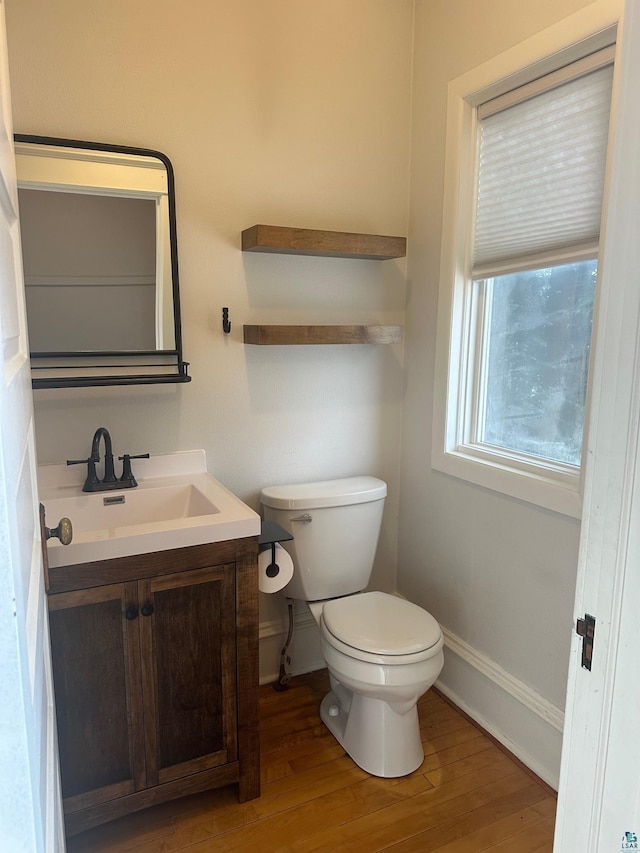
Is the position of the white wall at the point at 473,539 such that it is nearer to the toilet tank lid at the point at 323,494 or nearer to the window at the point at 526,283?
the window at the point at 526,283

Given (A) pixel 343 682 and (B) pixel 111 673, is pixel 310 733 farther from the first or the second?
(B) pixel 111 673

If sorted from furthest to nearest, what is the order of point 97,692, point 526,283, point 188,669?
1. point 526,283
2. point 188,669
3. point 97,692

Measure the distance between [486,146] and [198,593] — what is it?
1.73m

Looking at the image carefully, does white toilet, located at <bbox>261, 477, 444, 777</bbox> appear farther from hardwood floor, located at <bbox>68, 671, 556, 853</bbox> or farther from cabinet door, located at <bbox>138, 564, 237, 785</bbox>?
cabinet door, located at <bbox>138, 564, 237, 785</bbox>

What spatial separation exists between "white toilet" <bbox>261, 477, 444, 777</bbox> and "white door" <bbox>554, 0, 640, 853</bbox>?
0.95 meters

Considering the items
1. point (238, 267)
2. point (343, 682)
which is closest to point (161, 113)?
point (238, 267)

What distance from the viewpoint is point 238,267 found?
6.84 feet

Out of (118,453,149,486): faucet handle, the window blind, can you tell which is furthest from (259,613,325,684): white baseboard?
the window blind

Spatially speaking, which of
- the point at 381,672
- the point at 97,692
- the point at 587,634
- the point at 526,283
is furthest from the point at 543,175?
the point at 97,692

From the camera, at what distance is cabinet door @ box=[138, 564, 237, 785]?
157 cm

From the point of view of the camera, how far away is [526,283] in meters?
1.94

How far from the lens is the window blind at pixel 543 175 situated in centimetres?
163

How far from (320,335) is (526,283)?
716mm

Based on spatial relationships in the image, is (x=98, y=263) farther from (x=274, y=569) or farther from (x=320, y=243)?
(x=274, y=569)
